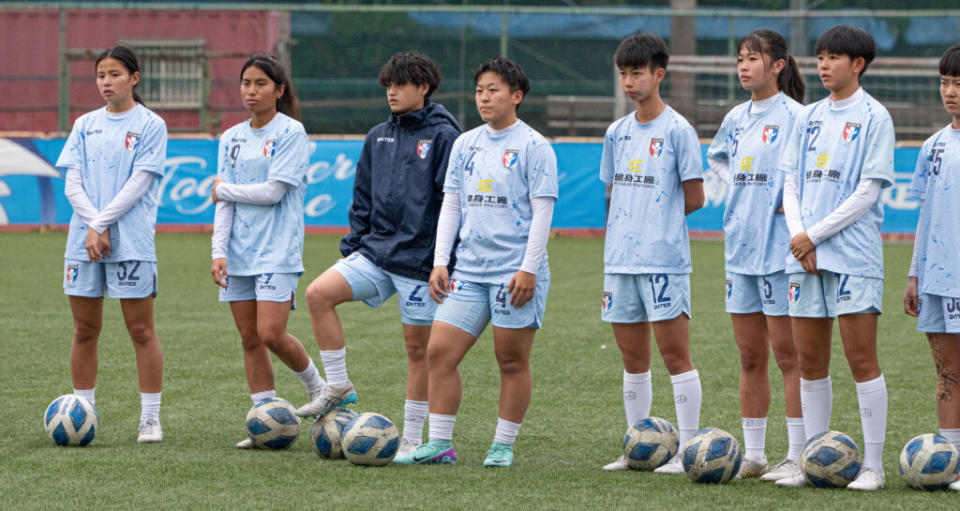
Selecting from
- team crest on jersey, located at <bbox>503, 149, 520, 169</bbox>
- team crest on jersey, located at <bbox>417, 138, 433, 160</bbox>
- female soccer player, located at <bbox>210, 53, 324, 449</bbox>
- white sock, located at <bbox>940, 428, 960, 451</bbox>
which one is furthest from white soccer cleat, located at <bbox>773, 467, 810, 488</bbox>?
female soccer player, located at <bbox>210, 53, 324, 449</bbox>

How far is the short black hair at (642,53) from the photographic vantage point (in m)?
5.59

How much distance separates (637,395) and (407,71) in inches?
74.1

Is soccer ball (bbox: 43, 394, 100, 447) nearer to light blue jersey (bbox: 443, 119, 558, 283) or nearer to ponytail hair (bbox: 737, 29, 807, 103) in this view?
light blue jersey (bbox: 443, 119, 558, 283)

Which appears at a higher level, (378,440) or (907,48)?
(907,48)

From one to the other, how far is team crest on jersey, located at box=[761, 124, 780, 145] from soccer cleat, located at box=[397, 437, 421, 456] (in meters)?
2.15

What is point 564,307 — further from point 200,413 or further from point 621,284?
point 621,284

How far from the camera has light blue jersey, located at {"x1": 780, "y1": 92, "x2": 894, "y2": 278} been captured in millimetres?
5141

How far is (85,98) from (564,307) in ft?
50.9

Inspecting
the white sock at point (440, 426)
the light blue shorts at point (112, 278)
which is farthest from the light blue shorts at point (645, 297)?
the light blue shorts at point (112, 278)

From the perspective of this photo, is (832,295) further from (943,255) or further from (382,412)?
(382,412)

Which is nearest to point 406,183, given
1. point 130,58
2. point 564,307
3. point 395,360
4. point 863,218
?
point 130,58

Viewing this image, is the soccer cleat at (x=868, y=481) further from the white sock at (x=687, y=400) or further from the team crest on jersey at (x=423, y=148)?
the team crest on jersey at (x=423, y=148)

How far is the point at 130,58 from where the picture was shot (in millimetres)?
6352

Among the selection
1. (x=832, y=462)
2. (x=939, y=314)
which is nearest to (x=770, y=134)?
(x=939, y=314)
